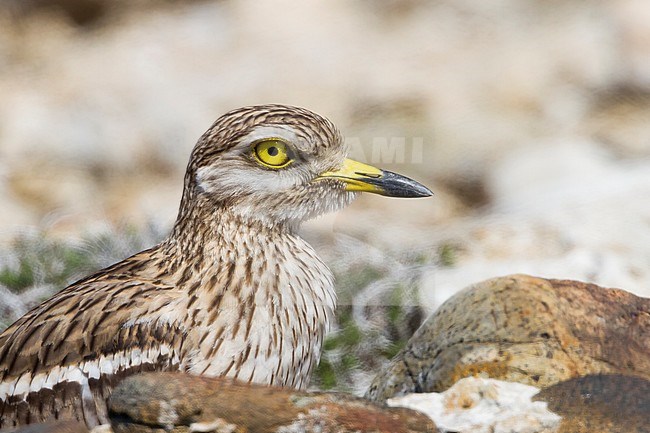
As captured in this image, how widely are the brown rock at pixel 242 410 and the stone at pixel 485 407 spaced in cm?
25

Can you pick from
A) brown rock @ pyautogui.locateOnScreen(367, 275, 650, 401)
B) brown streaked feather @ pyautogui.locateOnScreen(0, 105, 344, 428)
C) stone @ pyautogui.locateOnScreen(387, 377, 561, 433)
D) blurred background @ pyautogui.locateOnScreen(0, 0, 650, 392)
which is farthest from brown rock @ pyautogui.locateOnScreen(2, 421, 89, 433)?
blurred background @ pyautogui.locateOnScreen(0, 0, 650, 392)

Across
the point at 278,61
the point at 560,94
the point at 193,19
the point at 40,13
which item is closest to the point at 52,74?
the point at 40,13

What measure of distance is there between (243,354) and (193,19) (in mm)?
5636

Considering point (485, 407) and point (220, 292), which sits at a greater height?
point (220, 292)

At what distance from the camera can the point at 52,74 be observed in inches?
356

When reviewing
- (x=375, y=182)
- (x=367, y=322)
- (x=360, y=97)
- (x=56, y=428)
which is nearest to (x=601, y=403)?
(x=375, y=182)

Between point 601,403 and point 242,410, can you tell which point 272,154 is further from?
point 601,403

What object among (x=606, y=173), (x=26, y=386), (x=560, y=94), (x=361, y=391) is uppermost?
(x=560, y=94)

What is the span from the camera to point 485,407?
12.3 feet

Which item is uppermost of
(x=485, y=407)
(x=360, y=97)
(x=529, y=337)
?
(x=360, y=97)

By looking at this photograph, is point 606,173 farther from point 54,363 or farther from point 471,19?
point 54,363

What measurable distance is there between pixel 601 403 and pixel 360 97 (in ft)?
17.3

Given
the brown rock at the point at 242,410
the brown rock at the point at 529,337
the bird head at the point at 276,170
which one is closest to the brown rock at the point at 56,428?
the brown rock at the point at 242,410

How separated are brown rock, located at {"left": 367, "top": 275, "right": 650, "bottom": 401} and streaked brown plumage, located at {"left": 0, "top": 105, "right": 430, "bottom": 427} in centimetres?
43
